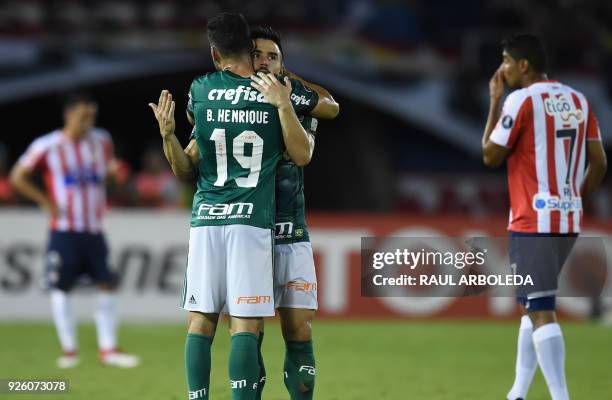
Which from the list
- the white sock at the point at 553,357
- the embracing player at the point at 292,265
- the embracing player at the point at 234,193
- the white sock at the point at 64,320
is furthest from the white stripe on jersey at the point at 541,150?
the white sock at the point at 64,320

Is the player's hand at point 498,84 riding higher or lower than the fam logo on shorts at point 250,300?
higher

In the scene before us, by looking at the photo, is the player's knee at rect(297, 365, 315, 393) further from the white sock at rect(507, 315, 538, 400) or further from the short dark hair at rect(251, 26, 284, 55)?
the short dark hair at rect(251, 26, 284, 55)

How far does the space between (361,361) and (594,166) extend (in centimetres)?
356

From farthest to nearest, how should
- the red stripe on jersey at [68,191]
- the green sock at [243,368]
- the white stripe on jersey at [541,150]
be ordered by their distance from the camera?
1. the red stripe on jersey at [68,191]
2. the white stripe on jersey at [541,150]
3. the green sock at [243,368]

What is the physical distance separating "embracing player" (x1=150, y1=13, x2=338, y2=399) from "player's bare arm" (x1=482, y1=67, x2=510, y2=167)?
47.9 inches

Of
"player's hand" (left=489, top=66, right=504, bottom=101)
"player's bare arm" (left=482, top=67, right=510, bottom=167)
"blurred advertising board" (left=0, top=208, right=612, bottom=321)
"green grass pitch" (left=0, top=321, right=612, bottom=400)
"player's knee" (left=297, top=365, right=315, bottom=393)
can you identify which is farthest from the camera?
"blurred advertising board" (left=0, top=208, right=612, bottom=321)

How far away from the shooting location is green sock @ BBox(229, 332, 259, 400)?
199 inches

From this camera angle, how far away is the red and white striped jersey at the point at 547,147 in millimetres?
5805

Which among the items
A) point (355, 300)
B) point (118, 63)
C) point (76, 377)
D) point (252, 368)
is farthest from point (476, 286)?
point (118, 63)

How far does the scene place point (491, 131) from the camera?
19.8ft

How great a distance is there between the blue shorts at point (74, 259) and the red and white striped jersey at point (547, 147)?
172 inches

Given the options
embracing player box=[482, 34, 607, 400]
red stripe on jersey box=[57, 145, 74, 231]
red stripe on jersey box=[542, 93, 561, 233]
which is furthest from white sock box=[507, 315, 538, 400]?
red stripe on jersey box=[57, 145, 74, 231]

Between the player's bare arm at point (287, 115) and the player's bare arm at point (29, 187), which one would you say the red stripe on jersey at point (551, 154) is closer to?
the player's bare arm at point (287, 115)

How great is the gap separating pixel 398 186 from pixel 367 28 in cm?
286
